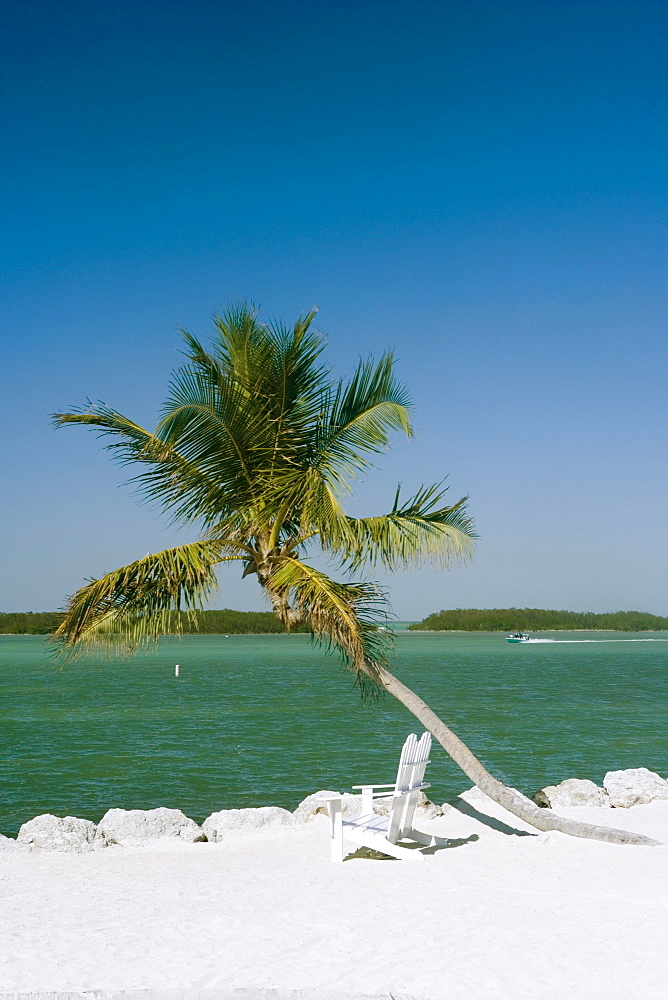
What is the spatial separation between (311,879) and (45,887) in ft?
7.77

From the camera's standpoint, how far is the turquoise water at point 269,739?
16.1m

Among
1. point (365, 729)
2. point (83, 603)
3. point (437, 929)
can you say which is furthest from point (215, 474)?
point (365, 729)

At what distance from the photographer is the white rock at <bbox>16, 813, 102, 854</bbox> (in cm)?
997

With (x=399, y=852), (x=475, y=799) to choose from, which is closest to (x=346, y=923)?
(x=399, y=852)

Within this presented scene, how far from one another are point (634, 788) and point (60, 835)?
26.0 ft

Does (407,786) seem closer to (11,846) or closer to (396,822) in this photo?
(396,822)

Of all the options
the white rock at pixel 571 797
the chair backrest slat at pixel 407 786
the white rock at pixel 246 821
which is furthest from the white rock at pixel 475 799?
the chair backrest slat at pixel 407 786

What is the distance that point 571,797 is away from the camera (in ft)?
41.5

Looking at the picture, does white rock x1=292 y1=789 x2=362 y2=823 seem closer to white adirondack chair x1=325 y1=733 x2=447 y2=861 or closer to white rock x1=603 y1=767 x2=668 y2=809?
white adirondack chair x1=325 y1=733 x2=447 y2=861

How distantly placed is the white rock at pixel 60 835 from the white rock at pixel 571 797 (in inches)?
237

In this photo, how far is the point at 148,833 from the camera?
10.8m

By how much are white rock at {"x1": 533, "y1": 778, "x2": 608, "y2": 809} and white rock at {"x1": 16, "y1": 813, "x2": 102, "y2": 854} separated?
6.03 meters

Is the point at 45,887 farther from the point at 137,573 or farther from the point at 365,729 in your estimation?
the point at 365,729

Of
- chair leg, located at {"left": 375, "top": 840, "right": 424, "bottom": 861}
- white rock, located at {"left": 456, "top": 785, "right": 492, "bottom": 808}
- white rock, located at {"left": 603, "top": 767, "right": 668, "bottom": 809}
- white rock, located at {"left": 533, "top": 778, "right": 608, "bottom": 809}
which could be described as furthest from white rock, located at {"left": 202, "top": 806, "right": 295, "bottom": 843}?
white rock, located at {"left": 603, "top": 767, "right": 668, "bottom": 809}
